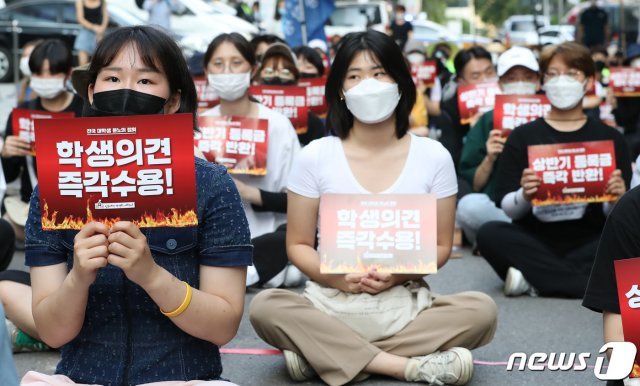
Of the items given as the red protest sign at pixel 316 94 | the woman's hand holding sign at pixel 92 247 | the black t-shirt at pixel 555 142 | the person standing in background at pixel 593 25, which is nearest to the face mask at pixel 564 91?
the black t-shirt at pixel 555 142

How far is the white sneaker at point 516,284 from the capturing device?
7219 millimetres

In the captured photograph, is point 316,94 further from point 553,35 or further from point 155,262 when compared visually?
point 553,35

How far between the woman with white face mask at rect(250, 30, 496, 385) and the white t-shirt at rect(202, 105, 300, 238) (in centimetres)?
200

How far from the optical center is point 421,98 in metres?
13.0

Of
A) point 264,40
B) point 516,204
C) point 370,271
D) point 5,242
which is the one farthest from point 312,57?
point 370,271

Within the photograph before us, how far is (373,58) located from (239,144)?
82.4 inches

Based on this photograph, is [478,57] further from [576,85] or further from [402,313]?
[402,313]

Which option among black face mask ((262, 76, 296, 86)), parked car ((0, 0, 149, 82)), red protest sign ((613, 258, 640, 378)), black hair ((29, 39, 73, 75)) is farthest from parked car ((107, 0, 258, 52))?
red protest sign ((613, 258, 640, 378))

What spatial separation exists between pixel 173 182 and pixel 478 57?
7988 mm

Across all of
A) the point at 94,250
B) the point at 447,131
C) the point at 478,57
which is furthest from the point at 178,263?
the point at 478,57

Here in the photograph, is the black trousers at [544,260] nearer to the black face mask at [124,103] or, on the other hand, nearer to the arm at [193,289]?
the arm at [193,289]

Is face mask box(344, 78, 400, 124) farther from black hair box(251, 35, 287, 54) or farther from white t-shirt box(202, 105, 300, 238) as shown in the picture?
black hair box(251, 35, 287, 54)

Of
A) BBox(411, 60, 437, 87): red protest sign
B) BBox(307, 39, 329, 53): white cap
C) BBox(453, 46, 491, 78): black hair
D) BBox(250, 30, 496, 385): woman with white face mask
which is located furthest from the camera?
BBox(307, 39, 329, 53): white cap

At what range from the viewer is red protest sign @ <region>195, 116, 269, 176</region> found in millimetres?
7250
